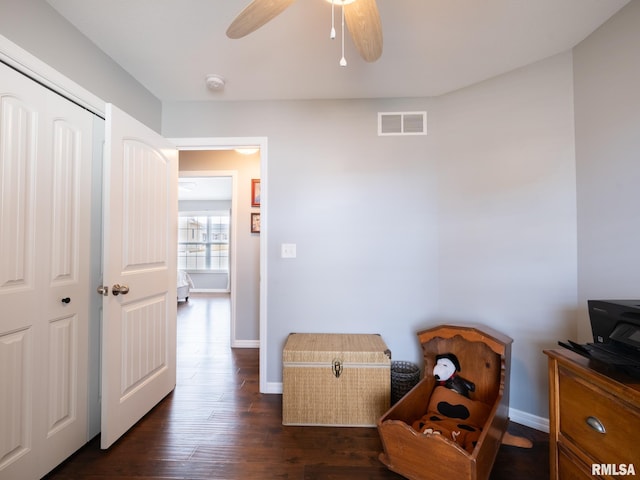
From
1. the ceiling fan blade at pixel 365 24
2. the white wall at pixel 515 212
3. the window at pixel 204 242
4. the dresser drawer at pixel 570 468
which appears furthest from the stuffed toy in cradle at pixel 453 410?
the window at pixel 204 242

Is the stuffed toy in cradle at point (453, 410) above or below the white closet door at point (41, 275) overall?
below

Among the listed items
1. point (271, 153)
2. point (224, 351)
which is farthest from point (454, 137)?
point (224, 351)

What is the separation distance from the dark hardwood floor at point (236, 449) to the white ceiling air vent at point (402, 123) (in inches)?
84.9

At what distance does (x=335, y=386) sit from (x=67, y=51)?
2.47 meters

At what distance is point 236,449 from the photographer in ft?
5.06

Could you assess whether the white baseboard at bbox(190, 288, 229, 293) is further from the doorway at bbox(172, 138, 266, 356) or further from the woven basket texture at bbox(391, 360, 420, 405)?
the woven basket texture at bbox(391, 360, 420, 405)

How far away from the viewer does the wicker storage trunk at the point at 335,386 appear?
1749mm

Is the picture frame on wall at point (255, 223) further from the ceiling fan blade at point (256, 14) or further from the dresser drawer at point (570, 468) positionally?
the dresser drawer at point (570, 468)

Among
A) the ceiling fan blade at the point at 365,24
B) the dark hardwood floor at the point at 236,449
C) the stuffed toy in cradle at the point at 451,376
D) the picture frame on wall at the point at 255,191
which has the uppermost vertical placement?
the ceiling fan blade at the point at 365,24

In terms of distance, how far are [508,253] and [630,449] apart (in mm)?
1229

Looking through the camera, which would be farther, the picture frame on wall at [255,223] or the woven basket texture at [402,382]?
the picture frame on wall at [255,223]

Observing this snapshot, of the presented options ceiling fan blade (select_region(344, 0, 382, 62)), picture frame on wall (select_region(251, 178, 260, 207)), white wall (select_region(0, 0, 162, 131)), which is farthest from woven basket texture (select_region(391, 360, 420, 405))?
white wall (select_region(0, 0, 162, 131))

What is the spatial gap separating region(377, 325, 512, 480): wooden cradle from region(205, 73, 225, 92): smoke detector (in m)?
2.25

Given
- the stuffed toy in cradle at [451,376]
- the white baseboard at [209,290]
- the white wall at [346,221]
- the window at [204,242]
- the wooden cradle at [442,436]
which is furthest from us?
the window at [204,242]
